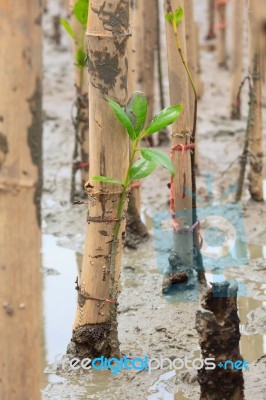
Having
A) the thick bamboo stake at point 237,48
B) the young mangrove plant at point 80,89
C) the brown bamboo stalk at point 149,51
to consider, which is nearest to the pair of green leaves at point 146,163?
the young mangrove plant at point 80,89

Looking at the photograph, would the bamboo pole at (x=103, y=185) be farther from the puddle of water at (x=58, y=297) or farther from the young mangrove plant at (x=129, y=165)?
the puddle of water at (x=58, y=297)

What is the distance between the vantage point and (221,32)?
9.58 meters

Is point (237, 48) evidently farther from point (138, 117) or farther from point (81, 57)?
point (138, 117)

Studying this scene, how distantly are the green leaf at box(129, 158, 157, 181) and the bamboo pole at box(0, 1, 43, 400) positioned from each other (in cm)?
107

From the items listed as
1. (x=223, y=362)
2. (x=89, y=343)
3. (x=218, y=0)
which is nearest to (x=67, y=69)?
(x=218, y=0)

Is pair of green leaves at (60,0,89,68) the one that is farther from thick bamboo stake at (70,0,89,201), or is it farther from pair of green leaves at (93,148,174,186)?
pair of green leaves at (93,148,174,186)

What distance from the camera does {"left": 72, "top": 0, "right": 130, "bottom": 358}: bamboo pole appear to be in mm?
3357

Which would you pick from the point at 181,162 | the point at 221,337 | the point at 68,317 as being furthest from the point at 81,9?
the point at 221,337

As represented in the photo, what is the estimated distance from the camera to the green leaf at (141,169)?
133 inches

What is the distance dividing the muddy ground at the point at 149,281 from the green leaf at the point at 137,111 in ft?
3.51

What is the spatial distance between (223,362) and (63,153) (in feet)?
15.5

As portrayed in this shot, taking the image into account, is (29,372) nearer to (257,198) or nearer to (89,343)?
(89,343)

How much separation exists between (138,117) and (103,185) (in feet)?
1.07

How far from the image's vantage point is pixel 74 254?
5520 millimetres
